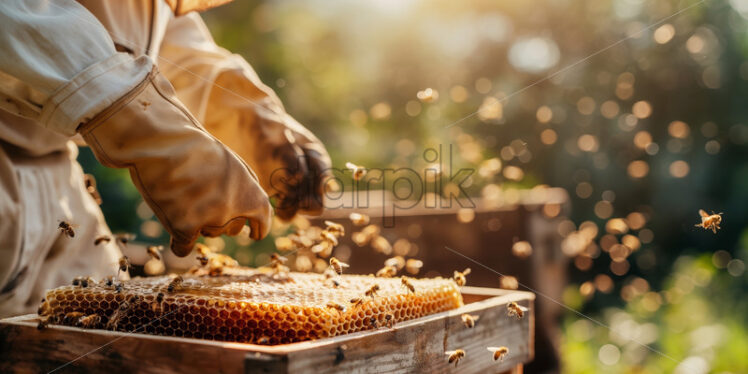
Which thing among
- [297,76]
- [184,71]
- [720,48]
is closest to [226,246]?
[297,76]

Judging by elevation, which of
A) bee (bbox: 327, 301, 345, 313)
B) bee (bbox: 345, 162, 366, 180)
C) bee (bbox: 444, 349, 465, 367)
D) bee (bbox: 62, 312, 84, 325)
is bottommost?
bee (bbox: 444, 349, 465, 367)

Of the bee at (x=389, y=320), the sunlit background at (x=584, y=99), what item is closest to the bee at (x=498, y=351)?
the bee at (x=389, y=320)

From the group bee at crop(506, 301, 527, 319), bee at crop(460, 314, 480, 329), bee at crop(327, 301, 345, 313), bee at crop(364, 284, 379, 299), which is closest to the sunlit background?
bee at crop(506, 301, 527, 319)

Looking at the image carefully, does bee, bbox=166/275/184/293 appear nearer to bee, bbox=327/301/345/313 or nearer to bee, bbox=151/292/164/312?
bee, bbox=151/292/164/312

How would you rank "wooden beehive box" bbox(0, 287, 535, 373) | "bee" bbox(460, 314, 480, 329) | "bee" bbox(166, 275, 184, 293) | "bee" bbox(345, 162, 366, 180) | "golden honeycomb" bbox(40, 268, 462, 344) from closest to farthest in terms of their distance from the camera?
"wooden beehive box" bbox(0, 287, 535, 373) → "golden honeycomb" bbox(40, 268, 462, 344) → "bee" bbox(166, 275, 184, 293) → "bee" bbox(460, 314, 480, 329) → "bee" bbox(345, 162, 366, 180)

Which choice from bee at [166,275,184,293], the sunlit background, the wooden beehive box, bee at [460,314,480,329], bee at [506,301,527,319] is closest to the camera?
the wooden beehive box

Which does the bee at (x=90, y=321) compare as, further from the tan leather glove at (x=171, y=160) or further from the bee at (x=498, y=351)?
the bee at (x=498, y=351)

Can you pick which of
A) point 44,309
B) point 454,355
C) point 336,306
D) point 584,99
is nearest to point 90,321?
point 44,309

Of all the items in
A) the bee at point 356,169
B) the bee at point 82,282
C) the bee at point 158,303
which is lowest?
the bee at point 158,303
